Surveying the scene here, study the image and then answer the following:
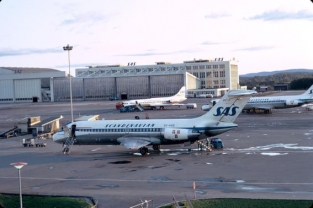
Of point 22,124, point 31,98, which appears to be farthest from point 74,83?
point 22,124

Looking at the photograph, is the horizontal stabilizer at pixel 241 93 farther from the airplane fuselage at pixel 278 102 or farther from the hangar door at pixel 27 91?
the hangar door at pixel 27 91

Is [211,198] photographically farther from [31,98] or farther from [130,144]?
[31,98]

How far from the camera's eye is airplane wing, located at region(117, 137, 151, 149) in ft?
125

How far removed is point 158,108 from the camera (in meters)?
101

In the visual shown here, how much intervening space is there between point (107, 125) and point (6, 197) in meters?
16.5

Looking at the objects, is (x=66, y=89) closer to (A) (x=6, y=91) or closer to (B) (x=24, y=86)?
(B) (x=24, y=86)

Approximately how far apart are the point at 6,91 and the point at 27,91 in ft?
25.1

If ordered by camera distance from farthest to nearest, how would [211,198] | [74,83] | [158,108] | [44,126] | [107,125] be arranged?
[74,83], [158,108], [44,126], [107,125], [211,198]

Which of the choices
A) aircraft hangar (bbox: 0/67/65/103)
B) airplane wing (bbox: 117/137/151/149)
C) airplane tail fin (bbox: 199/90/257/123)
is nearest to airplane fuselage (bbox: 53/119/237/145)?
airplane wing (bbox: 117/137/151/149)

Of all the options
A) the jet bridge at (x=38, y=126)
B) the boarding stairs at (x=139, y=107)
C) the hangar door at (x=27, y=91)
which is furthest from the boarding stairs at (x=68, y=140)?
the hangar door at (x=27, y=91)

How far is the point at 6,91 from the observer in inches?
6156

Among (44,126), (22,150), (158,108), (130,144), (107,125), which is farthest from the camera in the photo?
(158,108)

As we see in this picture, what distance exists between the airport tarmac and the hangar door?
109059 millimetres

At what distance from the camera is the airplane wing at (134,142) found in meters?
38.1
